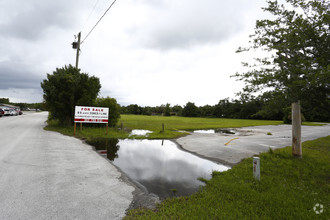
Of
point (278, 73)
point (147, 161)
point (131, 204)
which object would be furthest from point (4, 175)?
point (278, 73)

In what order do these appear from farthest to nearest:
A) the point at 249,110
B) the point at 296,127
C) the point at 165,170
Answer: the point at 249,110
the point at 296,127
the point at 165,170

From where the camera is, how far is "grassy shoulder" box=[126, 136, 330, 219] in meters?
2.94

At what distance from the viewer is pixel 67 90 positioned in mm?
14812

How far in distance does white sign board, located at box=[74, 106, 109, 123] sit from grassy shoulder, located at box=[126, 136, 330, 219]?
429 inches

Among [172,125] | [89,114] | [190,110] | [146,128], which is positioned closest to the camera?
[89,114]

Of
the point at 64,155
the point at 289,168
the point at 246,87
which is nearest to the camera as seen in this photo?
the point at 246,87

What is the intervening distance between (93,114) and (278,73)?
1272cm

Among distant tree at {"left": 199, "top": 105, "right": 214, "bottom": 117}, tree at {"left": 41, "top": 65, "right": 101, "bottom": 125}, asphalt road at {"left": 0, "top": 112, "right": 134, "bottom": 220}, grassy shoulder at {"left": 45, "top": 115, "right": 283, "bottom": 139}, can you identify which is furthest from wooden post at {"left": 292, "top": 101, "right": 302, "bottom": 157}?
distant tree at {"left": 199, "top": 105, "right": 214, "bottom": 117}

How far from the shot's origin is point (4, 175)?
4.34m

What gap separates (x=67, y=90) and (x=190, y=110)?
86549 mm

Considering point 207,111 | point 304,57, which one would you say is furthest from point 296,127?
point 207,111

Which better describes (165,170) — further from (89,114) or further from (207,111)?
(207,111)

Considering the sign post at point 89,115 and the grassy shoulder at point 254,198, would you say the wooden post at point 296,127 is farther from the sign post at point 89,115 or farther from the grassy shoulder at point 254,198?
the sign post at point 89,115

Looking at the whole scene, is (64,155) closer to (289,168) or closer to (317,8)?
(289,168)
